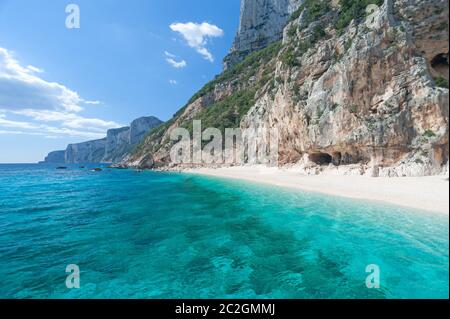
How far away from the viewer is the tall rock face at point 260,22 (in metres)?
106

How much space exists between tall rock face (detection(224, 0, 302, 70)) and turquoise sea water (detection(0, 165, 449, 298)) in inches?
4330

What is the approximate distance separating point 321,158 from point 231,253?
31300 mm

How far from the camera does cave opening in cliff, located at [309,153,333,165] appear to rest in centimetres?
3556

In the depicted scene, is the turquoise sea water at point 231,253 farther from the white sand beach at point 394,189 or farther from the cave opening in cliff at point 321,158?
the cave opening in cliff at point 321,158

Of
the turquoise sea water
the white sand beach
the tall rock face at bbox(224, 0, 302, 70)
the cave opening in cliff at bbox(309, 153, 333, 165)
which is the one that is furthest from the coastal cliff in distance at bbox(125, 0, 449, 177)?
the tall rock face at bbox(224, 0, 302, 70)

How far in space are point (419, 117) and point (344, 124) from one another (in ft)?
24.8

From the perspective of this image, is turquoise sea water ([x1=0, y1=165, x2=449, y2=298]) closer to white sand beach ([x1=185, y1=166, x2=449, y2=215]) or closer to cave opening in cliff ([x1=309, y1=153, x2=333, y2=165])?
white sand beach ([x1=185, y1=166, x2=449, y2=215])

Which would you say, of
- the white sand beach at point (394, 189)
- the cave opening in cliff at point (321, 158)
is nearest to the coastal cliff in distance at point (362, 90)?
the cave opening in cliff at point (321, 158)

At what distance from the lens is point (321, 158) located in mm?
36031

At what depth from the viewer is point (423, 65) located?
79.7 ft

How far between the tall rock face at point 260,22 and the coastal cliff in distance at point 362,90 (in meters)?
65.6

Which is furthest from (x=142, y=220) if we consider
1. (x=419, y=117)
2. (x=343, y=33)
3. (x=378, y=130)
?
(x=343, y=33)

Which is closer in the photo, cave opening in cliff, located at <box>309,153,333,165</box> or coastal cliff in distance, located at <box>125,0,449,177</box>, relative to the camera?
coastal cliff in distance, located at <box>125,0,449,177</box>

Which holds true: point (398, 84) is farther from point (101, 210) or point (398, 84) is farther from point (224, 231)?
point (101, 210)
